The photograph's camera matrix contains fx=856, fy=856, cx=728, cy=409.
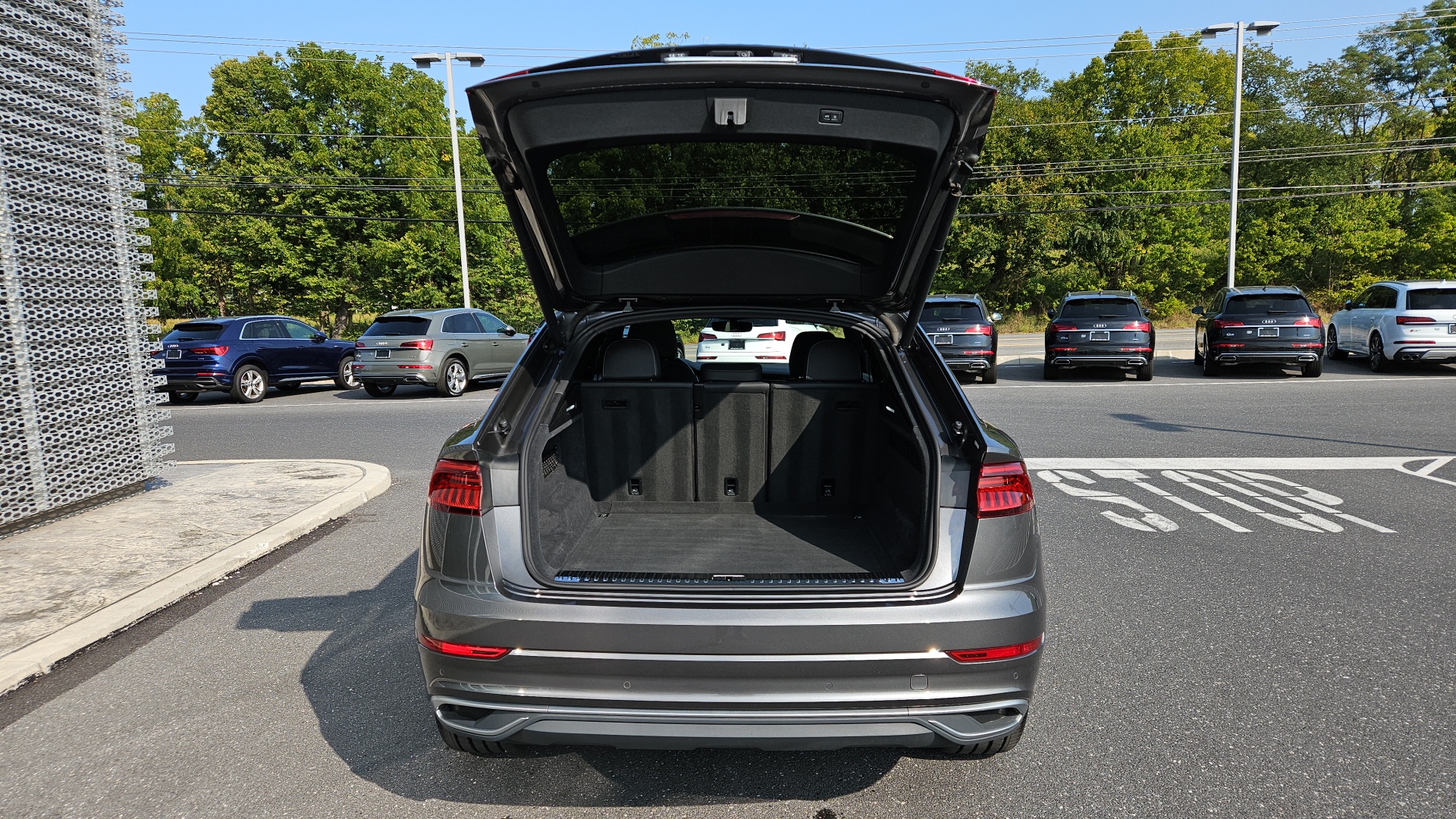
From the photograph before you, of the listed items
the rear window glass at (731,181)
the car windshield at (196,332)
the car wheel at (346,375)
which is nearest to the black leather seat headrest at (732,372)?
the rear window glass at (731,181)

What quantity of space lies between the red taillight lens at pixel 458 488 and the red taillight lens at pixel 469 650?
378 mm

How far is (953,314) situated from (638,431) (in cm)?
1309

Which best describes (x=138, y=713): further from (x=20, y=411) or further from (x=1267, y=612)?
(x=1267, y=612)

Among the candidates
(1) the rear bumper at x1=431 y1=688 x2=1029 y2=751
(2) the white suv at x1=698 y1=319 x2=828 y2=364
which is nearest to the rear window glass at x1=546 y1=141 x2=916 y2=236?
(1) the rear bumper at x1=431 y1=688 x2=1029 y2=751

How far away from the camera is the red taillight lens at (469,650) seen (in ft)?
7.78

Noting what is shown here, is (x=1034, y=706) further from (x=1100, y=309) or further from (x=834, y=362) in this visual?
(x=1100, y=309)

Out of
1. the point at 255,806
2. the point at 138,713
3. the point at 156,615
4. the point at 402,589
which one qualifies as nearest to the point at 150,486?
the point at 156,615

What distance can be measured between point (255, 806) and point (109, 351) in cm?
588

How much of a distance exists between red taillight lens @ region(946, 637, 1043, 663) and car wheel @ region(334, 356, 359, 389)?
57.4 ft

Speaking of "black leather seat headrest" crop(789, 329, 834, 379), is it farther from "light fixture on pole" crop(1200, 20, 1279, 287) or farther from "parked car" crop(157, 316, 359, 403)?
"light fixture on pole" crop(1200, 20, 1279, 287)

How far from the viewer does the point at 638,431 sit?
416 cm

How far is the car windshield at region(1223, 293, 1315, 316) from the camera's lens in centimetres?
1571

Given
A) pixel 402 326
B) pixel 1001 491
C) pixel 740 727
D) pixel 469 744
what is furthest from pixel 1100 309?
pixel 469 744

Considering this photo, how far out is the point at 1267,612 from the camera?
14.0 feet
